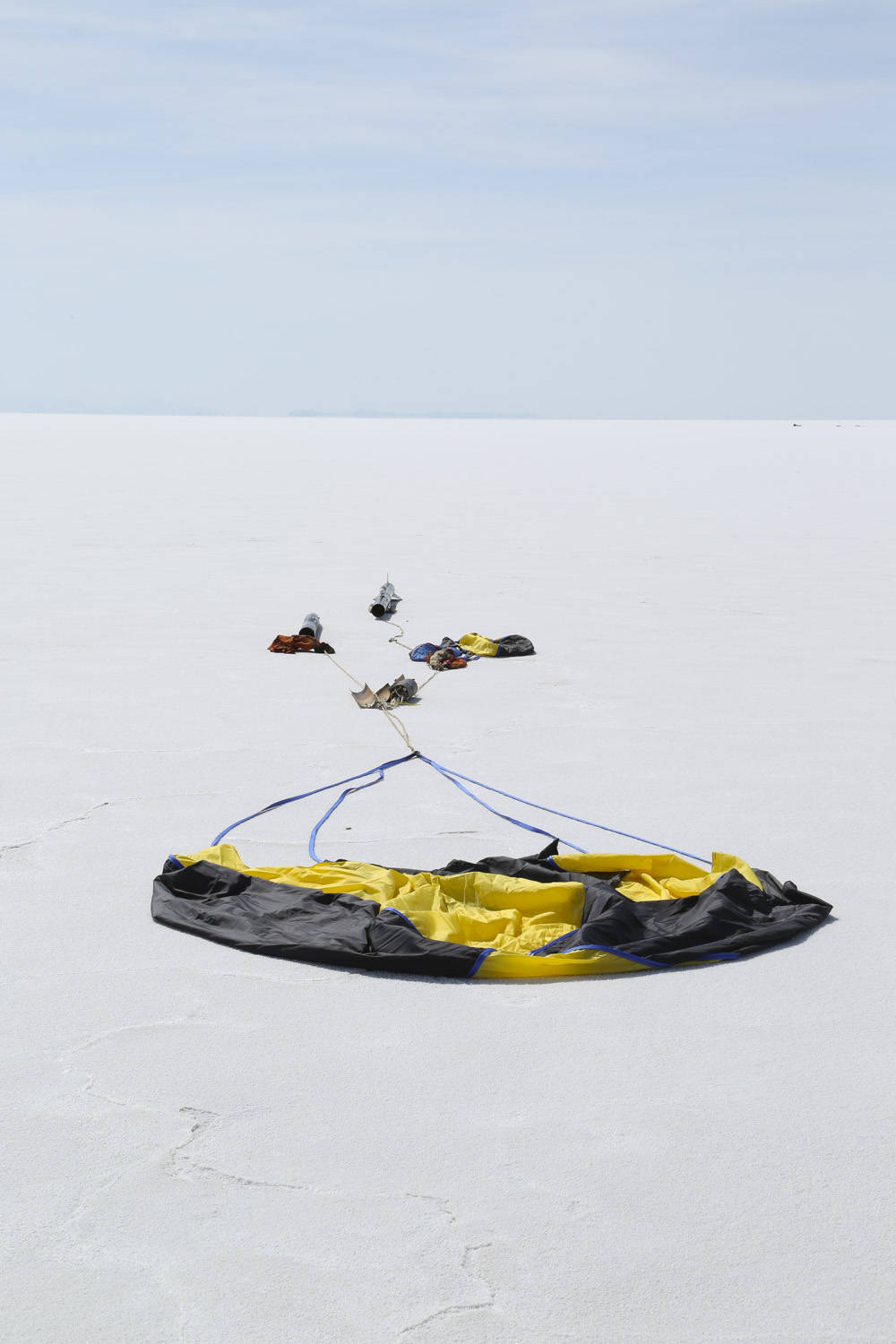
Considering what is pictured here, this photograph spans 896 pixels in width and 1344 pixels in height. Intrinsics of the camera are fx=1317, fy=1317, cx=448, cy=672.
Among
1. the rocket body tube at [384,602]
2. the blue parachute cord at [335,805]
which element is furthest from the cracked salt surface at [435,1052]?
the rocket body tube at [384,602]

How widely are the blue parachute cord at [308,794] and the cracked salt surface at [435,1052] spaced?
0.08m

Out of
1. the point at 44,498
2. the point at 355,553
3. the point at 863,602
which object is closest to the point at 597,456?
the point at 44,498

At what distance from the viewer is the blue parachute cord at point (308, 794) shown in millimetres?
4750

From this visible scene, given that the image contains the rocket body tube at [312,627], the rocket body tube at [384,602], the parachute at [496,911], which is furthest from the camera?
the rocket body tube at [384,602]

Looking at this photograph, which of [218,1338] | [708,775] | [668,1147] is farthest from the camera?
[708,775]

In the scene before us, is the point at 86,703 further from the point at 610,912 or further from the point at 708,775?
the point at 610,912

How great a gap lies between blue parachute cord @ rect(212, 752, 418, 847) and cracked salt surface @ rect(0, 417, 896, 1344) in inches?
3.0

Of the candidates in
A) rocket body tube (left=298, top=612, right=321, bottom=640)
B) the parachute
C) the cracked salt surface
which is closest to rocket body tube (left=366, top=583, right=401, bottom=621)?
rocket body tube (left=298, top=612, right=321, bottom=640)

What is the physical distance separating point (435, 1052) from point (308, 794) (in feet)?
7.31

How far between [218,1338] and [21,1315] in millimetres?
340

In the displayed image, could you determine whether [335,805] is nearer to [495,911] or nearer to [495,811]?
[495,811]

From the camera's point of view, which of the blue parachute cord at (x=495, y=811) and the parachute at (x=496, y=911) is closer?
the parachute at (x=496, y=911)

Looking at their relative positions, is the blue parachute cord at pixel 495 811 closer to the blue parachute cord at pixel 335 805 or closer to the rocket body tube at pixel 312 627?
the blue parachute cord at pixel 335 805

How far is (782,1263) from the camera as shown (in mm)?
2340
